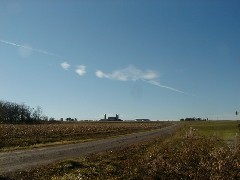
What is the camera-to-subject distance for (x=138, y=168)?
71.0 feet

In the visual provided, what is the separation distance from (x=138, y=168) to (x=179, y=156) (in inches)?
235

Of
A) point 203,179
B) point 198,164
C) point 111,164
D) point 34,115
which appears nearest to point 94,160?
point 111,164

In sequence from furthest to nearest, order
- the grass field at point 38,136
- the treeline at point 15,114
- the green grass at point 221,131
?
the treeline at point 15,114 < the green grass at point 221,131 < the grass field at point 38,136

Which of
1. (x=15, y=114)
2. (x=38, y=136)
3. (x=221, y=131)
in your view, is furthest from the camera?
(x=15, y=114)

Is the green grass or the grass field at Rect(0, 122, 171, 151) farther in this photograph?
the green grass

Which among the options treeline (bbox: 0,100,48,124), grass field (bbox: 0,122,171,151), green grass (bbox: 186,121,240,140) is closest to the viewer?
grass field (bbox: 0,122,171,151)

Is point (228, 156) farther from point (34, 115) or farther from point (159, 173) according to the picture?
point (34, 115)

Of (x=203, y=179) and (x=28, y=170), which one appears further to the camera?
(x=28, y=170)

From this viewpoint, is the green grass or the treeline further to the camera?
the treeline

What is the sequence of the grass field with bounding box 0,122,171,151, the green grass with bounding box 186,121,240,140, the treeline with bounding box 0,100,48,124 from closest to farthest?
the grass field with bounding box 0,122,171,151
the green grass with bounding box 186,121,240,140
the treeline with bounding box 0,100,48,124

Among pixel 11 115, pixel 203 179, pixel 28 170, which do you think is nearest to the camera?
pixel 203 179

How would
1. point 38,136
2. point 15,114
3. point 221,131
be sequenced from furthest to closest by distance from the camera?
1. point 15,114
2. point 221,131
3. point 38,136

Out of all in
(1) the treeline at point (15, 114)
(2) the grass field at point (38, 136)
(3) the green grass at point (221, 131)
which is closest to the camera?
(2) the grass field at point (38, 136)

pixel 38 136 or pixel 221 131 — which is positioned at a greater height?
pixel 221 131
